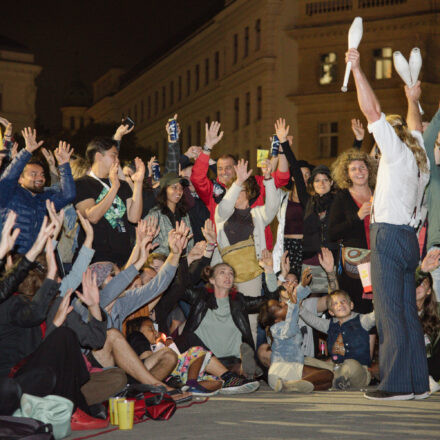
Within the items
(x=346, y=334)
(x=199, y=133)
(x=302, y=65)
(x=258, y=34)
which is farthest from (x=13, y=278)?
(x=199, y=133)

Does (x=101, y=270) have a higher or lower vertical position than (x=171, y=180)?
lower

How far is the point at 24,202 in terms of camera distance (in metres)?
9.98

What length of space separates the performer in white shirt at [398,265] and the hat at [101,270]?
2.48m

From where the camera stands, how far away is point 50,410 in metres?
6.71

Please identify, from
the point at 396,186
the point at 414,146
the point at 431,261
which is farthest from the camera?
the point at 431,261

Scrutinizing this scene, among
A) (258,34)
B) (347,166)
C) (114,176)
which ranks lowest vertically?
(114,176)

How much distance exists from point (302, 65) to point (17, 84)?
1368 inches

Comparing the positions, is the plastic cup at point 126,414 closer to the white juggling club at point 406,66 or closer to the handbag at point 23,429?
the handbag at point 23,429

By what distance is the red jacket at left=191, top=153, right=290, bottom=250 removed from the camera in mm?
11352

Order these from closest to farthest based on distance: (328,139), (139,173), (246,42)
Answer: (139,173) < (328,139) < (246,42)

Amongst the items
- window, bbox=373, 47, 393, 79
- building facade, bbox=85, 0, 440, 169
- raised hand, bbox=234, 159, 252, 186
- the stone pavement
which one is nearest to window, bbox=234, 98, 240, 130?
building facade, bbox=85, 0, 440, 169

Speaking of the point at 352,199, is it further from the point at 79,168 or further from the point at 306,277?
the point at 79,168

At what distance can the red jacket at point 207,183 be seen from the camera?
11.4 m

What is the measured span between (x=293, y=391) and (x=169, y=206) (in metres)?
2.62
